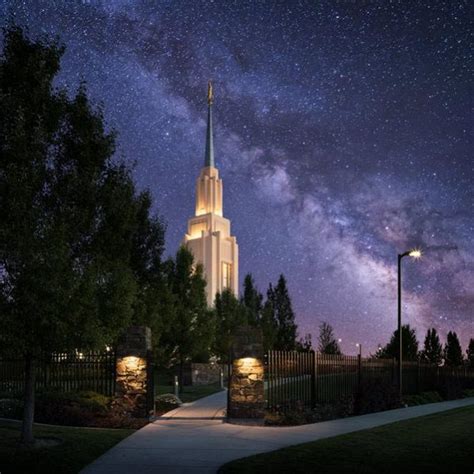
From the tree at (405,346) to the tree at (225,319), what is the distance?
12.8m

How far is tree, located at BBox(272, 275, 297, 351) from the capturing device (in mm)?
63750

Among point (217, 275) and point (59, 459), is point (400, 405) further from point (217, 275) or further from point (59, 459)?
point (217, 275)

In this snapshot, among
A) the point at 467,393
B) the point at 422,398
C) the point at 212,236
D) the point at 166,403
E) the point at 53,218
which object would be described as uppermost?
the point at 212,236

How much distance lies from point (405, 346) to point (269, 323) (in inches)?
514

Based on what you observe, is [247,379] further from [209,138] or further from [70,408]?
[209,138]

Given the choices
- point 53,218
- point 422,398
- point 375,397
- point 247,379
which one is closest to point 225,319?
point 422,398

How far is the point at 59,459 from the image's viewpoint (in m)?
11.3

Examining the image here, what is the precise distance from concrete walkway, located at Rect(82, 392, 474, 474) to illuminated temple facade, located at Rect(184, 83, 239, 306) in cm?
6637

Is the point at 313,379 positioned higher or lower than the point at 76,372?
lower

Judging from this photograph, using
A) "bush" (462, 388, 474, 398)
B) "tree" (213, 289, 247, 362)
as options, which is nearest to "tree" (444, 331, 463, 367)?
"tree" (213, 289, 247, 362)

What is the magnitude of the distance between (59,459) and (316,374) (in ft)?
37.1

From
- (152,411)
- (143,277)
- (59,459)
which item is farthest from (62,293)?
(143,277)

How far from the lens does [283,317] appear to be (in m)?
66.6

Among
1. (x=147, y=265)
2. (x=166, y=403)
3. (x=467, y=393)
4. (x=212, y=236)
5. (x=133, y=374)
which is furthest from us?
(x=212, y=236)
